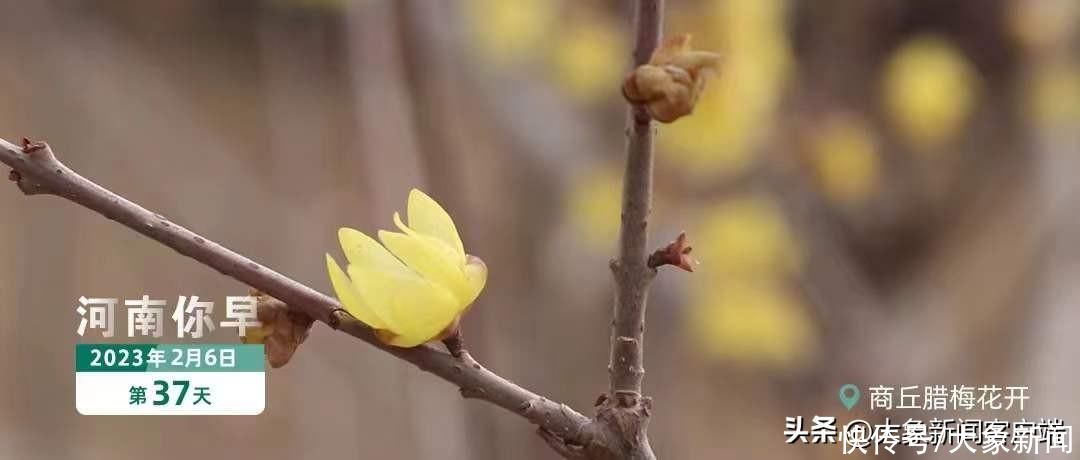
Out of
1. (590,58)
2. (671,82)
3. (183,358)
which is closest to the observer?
(671,82)

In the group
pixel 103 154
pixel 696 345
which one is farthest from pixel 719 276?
pixel 103 154

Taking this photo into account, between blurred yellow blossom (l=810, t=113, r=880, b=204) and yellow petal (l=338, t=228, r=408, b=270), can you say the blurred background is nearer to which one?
blurred yellow blossom (l=810, t=113, r=880, b=204)

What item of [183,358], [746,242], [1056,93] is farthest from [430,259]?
[1056,93]

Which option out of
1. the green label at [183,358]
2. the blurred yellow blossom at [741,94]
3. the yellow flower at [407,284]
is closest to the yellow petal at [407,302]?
the yellow flower at [407,284]

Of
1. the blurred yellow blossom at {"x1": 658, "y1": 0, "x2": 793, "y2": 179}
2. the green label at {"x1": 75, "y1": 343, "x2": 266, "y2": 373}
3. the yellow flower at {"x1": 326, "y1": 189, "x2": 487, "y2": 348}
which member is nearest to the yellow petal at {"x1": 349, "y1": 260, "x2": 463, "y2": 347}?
the yellow flower at {"x1": 326, "y1": 189, "x2": 487, "y2": 348}

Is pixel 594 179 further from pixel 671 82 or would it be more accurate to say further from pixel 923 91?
pixel 671 82

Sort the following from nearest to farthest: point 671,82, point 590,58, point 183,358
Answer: point 671,82
point 183,358
point 590,58

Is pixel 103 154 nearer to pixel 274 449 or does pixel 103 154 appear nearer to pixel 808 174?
pixel 274 449
